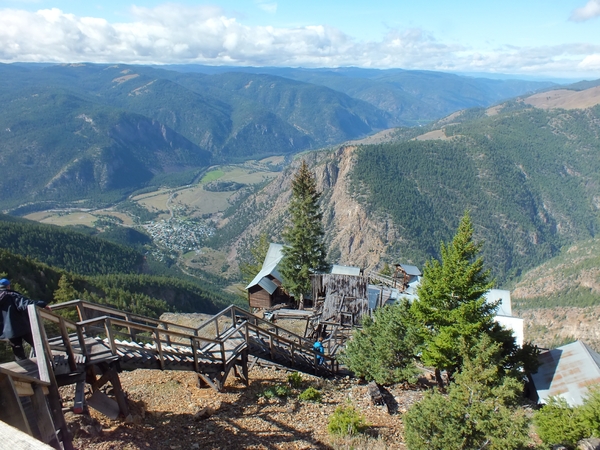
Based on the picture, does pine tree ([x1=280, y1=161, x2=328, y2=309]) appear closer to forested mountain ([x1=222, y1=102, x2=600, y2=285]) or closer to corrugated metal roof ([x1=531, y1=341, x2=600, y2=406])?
corrugated metal roof ([x1=531, y1=341, x2=600, y2=406])

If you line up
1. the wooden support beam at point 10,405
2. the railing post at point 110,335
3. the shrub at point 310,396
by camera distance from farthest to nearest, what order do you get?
1. the shrub at point 310,396
2. the railing post at point 110,335
3. the wooden support beam at point 10,405

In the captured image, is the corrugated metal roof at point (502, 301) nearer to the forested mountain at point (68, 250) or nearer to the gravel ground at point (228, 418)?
the gravel ground at point (228, 418)

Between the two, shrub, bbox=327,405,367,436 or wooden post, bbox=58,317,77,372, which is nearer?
wooden post, bbox=58,317,77,372

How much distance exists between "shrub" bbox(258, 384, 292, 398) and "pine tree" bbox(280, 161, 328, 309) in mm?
20943

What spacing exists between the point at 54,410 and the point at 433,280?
1503 centimetres

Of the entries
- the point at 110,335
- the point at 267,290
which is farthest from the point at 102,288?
the point at 110,335

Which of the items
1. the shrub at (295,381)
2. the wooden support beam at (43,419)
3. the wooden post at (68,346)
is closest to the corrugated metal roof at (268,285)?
the shrub at (295,381)

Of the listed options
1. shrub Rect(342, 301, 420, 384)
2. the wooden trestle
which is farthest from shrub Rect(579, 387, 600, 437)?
the wooden trestle

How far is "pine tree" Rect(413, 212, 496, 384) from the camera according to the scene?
16406 mm

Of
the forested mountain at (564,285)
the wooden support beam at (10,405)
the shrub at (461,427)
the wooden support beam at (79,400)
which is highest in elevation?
the wooden support beam at (10,405)

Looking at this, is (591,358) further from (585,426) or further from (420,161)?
(420,161)

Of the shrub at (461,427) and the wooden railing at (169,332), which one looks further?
the wooden railing at (169,332)

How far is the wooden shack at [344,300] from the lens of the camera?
86.8 feet

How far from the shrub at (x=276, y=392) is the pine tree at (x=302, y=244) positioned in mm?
20943
